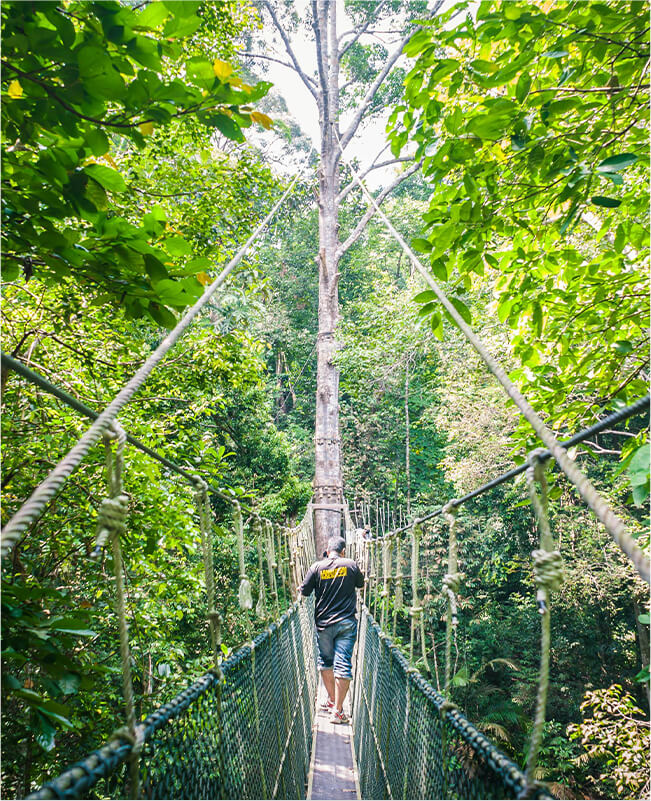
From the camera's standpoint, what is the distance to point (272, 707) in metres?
1.40

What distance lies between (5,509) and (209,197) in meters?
1.94

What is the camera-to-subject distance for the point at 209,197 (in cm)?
272

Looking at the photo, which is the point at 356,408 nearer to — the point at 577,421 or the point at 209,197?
the point at 209,197

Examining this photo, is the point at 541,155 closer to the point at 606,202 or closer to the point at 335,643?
the point at 606,202

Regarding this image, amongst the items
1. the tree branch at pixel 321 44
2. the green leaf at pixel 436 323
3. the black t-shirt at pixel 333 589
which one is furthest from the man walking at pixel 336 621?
the tree branch at pixel 321 44

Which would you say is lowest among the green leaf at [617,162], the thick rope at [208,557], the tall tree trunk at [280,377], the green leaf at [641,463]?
the thick rope at [208,557]

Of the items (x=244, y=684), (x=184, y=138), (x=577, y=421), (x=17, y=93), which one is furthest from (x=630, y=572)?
(x=17, y=93)

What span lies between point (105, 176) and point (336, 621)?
225 cm

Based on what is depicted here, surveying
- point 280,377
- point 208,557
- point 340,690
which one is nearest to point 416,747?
point 208,557

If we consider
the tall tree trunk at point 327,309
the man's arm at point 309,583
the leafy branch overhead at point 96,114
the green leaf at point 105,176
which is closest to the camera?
the leafy branch overhead at point 96,114

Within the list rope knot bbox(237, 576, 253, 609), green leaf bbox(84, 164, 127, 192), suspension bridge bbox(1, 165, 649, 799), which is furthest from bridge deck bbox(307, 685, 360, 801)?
green leaf bbox(84, 164, 127, 192)

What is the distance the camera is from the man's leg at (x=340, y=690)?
94.6 inches

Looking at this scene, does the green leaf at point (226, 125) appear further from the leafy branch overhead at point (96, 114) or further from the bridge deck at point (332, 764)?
the bridge deck at point (332, 764)

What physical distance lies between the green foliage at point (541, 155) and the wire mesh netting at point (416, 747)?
795mm
